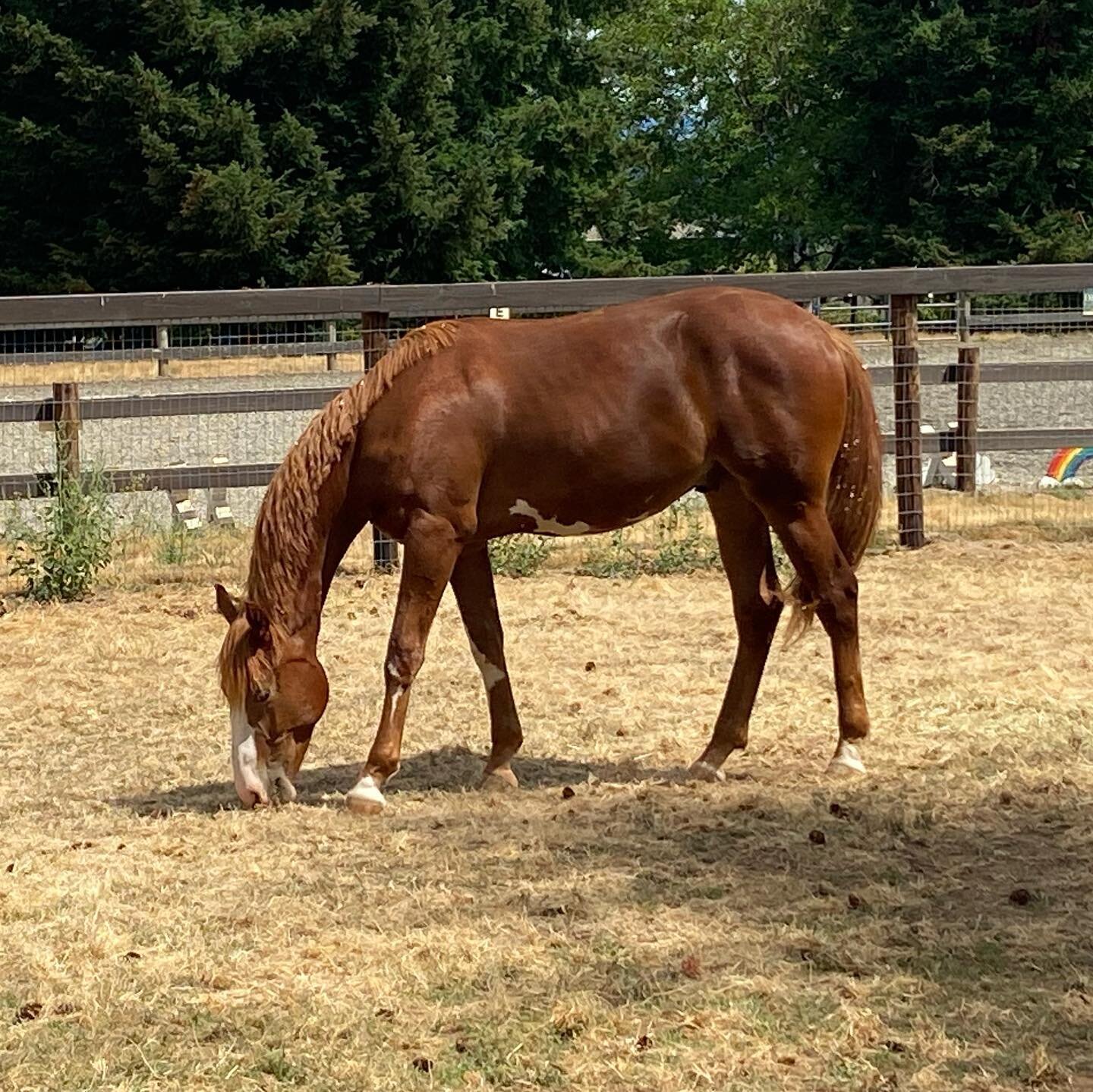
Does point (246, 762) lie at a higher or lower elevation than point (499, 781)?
higher

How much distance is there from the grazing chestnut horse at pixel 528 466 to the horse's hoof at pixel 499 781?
1 centimetres

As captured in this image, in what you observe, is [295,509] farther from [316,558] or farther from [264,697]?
[264,697]

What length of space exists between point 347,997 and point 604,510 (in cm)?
230

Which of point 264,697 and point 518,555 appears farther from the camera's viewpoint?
point 518,555

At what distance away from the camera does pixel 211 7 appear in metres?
28.4

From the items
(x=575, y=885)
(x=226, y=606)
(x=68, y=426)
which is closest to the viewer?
(x=575, y=885)

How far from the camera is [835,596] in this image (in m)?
5.37

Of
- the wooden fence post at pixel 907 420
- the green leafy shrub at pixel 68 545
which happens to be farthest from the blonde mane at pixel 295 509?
the wooden fence post at pixel 907 420

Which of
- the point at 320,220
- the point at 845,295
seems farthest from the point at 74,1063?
the point at 320,220

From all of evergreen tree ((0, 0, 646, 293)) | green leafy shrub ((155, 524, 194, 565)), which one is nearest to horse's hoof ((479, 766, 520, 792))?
green leafy shrub ((155, 524, 194, 565))

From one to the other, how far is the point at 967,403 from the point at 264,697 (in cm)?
719

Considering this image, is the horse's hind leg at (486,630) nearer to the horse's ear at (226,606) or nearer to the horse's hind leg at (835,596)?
the horse's ear at (226,606)

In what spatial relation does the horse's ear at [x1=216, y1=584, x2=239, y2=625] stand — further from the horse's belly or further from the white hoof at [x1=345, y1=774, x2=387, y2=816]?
the horse's belly

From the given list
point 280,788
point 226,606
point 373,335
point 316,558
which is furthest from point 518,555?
point 226,606
